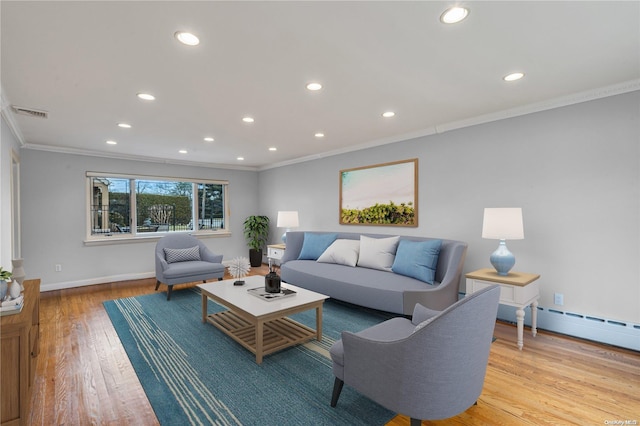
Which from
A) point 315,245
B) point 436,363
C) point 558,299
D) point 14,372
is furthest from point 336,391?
point 315,245

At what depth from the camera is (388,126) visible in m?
3.79

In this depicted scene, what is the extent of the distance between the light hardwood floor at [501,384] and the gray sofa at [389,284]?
663 millimetres

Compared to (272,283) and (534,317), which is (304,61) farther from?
(534,317)

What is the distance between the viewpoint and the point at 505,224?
2812 mm

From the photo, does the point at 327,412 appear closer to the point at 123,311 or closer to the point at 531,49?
the point at 531,49

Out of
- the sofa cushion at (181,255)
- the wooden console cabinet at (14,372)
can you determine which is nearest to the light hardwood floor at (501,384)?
the wooden console cabinet at (14,372)

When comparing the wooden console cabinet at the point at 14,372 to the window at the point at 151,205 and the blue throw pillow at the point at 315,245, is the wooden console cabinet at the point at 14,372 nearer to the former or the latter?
the blue throw pillow at the point at 315,245

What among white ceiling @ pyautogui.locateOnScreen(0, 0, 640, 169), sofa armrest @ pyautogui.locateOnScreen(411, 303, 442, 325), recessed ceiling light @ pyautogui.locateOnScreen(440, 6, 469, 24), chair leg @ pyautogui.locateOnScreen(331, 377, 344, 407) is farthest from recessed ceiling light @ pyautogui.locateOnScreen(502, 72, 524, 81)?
chair leg @ pyautogui.locateOnScreen(331, 377, 344, 407)

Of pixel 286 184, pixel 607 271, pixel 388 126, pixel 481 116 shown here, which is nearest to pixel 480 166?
pixel 481 116

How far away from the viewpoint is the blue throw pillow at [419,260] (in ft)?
11.1

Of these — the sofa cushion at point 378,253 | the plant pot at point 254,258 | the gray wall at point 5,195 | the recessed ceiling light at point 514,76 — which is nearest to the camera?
the recessed ceiling light at point 514,76

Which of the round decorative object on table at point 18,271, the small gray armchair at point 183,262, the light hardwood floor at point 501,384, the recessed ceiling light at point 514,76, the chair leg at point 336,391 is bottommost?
the light hardwood floor at point 501,384

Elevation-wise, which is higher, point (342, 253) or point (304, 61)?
point (304, 61)

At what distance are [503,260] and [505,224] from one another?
1.22 ft
